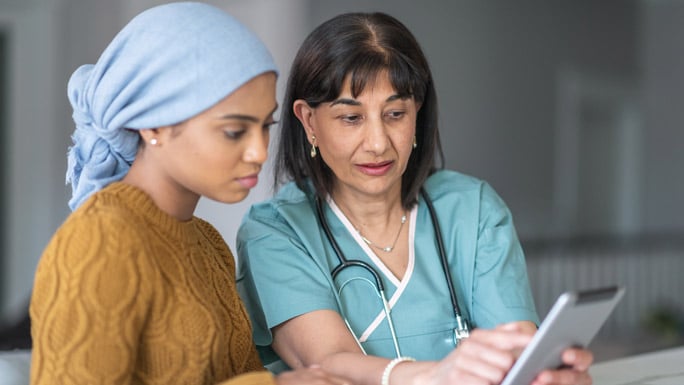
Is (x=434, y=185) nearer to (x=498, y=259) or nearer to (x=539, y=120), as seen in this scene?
(x=498, y=259)

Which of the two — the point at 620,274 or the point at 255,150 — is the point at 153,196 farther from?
the point at 620,274

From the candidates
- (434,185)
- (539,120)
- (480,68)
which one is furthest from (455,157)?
(434,185)

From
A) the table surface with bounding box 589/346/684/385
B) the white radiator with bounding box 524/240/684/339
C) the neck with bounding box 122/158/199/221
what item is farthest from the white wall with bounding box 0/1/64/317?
the neck with bounding box 122/158/199/221

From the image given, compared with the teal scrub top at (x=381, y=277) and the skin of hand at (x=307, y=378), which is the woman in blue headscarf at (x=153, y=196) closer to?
the skin of hand at (x=307, y=378)

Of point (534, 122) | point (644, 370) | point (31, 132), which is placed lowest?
point (534, 122)

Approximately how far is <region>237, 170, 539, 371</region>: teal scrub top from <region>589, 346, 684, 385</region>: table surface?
212 mm

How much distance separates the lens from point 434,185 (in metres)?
2.05

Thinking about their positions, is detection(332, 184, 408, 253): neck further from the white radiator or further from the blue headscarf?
the white radiator

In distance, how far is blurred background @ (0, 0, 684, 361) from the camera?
5508mm

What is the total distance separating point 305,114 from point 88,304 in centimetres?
83

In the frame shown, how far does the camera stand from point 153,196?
135 cm

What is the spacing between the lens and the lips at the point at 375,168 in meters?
1.82

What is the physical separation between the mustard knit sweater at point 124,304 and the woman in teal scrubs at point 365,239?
0.35 meters

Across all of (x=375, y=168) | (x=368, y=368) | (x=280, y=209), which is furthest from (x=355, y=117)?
(x=368, y=368)
